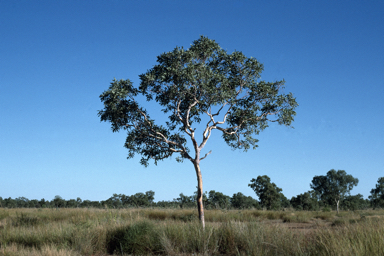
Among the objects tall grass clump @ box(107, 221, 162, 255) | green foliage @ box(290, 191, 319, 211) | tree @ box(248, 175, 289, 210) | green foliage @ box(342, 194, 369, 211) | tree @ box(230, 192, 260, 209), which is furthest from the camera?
tree @ box(230, 192, 260, 209)

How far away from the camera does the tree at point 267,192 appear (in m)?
52.1

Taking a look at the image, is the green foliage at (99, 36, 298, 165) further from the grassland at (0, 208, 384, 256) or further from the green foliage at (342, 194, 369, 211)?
the green foliage at (342, 194, 369, 211)

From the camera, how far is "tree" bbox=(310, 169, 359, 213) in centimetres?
6262

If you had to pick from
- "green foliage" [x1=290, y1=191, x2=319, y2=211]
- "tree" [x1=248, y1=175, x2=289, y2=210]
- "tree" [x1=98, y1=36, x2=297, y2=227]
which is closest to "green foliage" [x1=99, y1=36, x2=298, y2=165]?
"tree" [x1=98, y1=36, x2=297, y2=227]

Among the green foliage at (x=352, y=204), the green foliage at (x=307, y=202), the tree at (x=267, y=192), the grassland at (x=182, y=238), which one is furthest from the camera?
the green foliage at (x=352, y=204)

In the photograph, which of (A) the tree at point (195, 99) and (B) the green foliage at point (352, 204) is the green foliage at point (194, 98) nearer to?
(A) the tree at point (195, 99)

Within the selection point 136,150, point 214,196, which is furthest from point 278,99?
point 214,196

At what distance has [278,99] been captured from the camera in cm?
1747

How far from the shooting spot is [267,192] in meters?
52.7

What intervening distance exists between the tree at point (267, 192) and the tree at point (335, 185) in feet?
51.5

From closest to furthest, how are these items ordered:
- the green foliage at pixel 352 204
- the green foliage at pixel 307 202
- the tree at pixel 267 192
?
the tree at pixel 267 192 → the green foliage at pixel 307 202 → the green foliage at pixel 352 204

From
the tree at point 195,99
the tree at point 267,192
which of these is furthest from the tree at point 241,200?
the tree at point 195,99

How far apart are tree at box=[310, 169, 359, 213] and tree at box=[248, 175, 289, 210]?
1571 cm

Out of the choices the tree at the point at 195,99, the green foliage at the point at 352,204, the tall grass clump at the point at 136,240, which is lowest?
the green foliage at the point at 352,204
